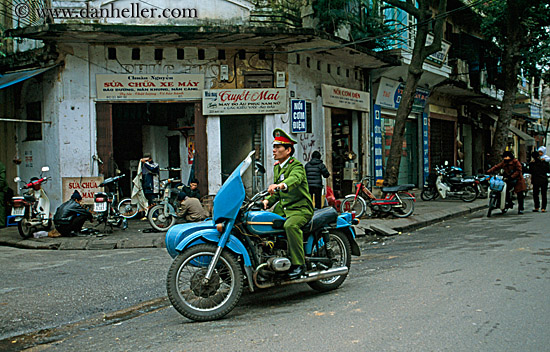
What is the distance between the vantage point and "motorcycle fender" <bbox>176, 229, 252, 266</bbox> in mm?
4562

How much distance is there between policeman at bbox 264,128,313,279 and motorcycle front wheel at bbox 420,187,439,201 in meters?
12.9

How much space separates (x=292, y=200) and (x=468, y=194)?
505 inches

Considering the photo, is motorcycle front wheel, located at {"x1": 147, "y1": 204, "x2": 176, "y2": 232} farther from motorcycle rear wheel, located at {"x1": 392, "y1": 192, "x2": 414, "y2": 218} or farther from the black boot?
the black boot

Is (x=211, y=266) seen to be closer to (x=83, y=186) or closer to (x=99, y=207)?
(x=99, y=207)

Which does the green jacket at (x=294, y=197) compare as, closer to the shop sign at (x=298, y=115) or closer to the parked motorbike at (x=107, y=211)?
the parked motorbike at (x=107, y=211)

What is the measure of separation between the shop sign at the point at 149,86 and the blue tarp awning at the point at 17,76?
1.40 m

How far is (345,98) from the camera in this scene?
52.6 feet

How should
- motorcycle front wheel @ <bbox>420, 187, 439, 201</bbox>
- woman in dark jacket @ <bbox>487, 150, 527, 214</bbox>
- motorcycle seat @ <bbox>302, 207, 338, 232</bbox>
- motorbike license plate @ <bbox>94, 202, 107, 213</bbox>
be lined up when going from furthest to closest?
motorcycle front wheel @ <bbox>420, 187, 439, 201</bbox> < woman in dark jacket @ <bbox>487, 150, 527, 214</bbox> < motorbike license plate @ <bbox>94, 202, 107, 213</bbox> < motorcycle seat @ <bbox>302, 207, 338, 232</bbox>

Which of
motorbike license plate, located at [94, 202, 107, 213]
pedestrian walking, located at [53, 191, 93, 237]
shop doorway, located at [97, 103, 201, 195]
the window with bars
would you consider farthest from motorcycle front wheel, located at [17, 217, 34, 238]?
shop doorway, located at [97, 103, 201, 195]

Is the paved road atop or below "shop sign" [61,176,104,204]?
below

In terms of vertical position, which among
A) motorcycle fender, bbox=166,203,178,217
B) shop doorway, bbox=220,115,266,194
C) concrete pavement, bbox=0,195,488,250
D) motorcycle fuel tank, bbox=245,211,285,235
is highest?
shop doorway, bbox=220,115,266,194

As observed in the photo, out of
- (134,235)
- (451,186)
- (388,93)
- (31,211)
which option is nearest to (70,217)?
(31,211)

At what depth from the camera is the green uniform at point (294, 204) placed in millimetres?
4938

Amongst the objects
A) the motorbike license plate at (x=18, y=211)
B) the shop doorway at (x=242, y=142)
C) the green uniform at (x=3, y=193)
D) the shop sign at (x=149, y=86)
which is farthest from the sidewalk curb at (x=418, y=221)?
the green uniform at (x=3, y=193)
